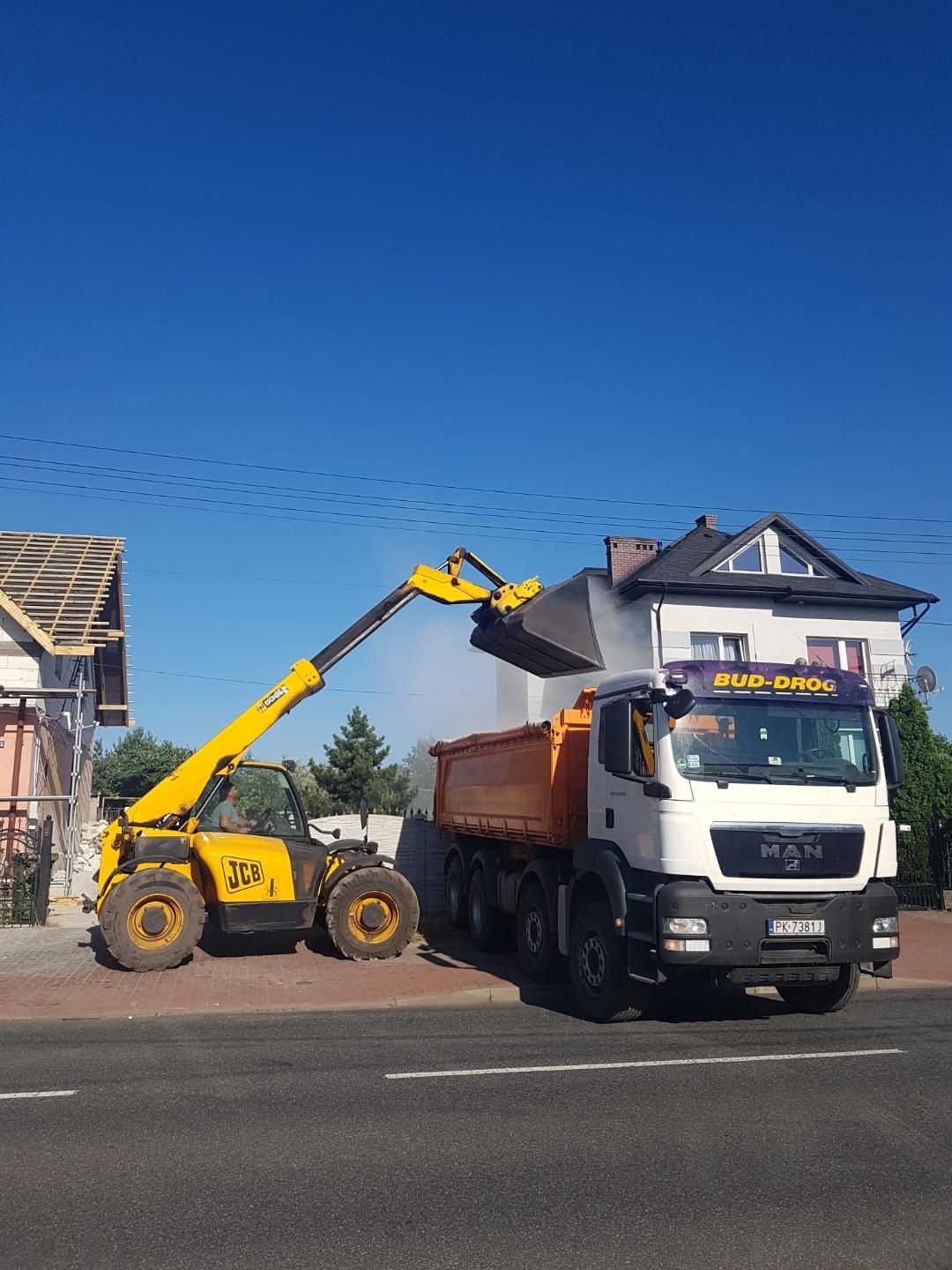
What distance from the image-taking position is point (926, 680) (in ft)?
80.3

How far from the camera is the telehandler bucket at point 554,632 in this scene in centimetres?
1087

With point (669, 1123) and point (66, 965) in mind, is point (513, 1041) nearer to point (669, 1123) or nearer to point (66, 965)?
point (669, 1123)

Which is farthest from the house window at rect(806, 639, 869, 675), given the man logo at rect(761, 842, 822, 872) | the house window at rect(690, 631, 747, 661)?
the man logo at rect(761, 842, 822, 872)

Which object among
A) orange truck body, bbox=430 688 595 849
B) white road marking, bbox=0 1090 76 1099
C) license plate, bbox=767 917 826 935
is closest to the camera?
white road marking, bbox=0 1090 76 1099

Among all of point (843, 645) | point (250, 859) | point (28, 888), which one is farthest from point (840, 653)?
point (28, 888)

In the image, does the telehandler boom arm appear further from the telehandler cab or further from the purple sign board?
the purple sign board

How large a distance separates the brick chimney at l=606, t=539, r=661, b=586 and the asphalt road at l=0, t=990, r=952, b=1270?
2147 centimetres

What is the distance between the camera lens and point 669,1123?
549 centimetres

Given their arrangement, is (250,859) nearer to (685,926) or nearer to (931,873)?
(685,926)

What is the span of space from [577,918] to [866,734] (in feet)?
10.1

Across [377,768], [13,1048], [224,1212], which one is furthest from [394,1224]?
[377,768]

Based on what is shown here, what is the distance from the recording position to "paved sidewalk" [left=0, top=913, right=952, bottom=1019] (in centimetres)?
905

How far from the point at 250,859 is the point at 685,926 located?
533 cm

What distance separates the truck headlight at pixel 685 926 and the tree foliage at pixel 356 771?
33.6 m
